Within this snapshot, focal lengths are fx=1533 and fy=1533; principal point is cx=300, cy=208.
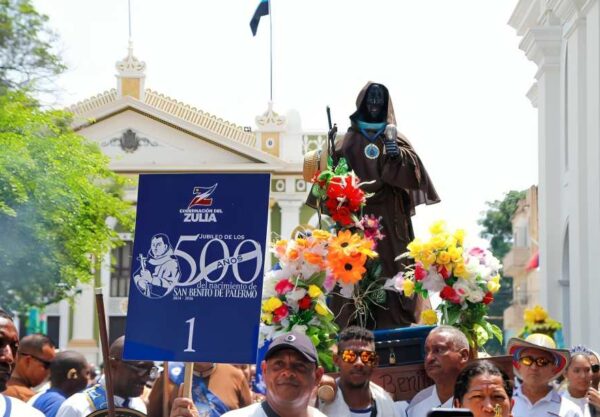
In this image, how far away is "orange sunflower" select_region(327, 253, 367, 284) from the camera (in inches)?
361

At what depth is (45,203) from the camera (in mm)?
29562

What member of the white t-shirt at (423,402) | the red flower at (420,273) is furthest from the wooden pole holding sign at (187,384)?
the red flower at (420,273)

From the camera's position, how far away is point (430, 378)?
8.95 m

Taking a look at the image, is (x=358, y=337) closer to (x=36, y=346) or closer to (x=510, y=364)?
(x=510, y=364)

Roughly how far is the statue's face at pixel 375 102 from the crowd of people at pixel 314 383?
192 cm

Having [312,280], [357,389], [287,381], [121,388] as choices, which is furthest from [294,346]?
[312,280]

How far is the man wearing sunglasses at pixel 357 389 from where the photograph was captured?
8133 millimetres

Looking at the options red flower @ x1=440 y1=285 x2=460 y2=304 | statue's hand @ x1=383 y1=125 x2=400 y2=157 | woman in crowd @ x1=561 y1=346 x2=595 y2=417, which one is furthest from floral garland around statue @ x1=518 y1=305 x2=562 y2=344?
red flower @ x1=440 y1=285 x2=460 y2=304

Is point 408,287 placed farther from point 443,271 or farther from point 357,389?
point 357,389

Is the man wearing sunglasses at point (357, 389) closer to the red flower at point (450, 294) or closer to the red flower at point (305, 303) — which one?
the red flower at point (305, 303)

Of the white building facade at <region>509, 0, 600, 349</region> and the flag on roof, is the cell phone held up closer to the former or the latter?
the white building facade at <region>509, 0, 600, 349</region>

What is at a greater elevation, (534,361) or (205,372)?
(534,361)

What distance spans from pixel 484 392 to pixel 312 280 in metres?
3.19

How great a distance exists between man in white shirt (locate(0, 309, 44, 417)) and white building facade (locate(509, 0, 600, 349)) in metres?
21.7
